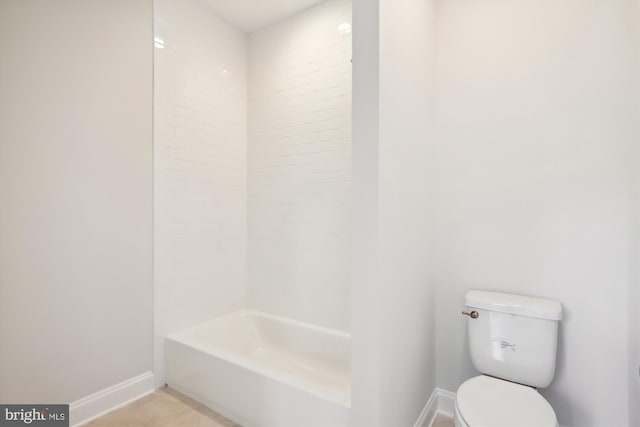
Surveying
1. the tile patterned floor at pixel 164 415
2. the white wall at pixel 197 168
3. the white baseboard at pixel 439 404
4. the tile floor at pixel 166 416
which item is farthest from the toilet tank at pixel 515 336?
the white wall at pixel 197 168

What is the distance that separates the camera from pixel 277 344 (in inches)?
98.0

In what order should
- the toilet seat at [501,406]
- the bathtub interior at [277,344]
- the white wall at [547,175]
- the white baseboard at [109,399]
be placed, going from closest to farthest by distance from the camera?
the toilet seat at [501,406], the white wall at [547,175], the white baseboard at [109,399], the bathtub interior at [277,344]

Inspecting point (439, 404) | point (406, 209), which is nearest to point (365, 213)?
point (406, 209)

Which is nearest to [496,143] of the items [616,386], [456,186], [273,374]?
[456,186]

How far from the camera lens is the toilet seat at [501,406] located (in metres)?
1.19

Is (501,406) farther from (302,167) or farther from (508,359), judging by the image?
(302,167)

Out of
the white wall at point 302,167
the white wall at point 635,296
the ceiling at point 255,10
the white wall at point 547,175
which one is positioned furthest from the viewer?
the ceiling at point 255,10

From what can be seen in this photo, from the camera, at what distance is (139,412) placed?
73.7 inches

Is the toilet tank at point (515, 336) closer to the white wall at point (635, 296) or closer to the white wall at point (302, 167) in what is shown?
the white wall at point (635, 296)

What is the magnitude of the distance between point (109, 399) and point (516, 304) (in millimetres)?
2359

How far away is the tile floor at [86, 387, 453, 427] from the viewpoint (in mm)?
1770

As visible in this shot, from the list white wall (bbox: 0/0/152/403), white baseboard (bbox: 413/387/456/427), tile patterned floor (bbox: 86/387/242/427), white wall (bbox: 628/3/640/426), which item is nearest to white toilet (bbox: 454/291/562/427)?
white wall (bbox: 628/3/640/426)

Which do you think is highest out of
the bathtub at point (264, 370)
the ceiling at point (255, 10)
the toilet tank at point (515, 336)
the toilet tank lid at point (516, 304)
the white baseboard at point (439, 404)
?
the ceiling at point (255, 10)

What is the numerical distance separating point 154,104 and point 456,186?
6.70 feet
